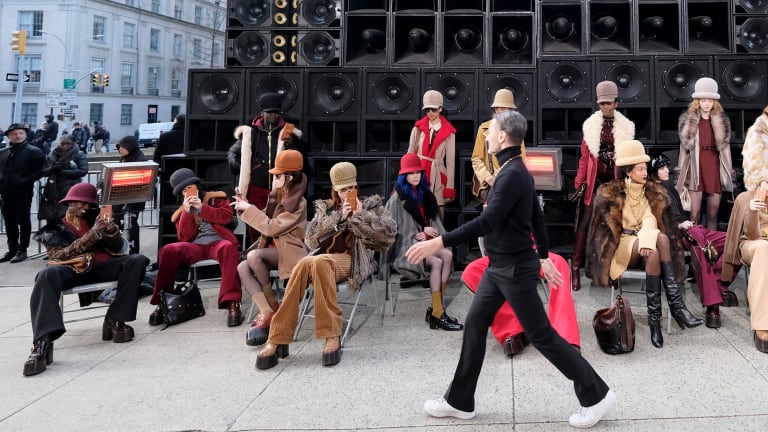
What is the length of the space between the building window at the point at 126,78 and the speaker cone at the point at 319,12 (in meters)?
28.8

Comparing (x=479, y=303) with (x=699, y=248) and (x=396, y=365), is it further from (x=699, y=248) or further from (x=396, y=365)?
(x=699, y=248)

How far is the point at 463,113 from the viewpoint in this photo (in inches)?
225

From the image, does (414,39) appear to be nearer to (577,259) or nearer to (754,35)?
(577,259)

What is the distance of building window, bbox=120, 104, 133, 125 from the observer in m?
31.5

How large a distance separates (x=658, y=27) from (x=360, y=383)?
478cm

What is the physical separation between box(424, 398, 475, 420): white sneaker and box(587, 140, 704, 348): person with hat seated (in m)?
1.57

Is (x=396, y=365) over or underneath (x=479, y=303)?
underneath

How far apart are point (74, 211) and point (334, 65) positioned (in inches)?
120

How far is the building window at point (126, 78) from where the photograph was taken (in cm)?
3123

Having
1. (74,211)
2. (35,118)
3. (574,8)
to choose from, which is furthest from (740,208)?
(35,118)

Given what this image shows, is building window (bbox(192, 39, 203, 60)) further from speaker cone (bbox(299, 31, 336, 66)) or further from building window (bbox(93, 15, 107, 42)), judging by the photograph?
speaker cone (bbox(299, 31, 336, 66))

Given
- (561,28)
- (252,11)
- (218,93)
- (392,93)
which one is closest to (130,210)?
(218,93)

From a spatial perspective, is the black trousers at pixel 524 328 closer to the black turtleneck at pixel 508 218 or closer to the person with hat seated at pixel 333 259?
the black turtleneck at pixel 508 218

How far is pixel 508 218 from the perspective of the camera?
2461 mm
